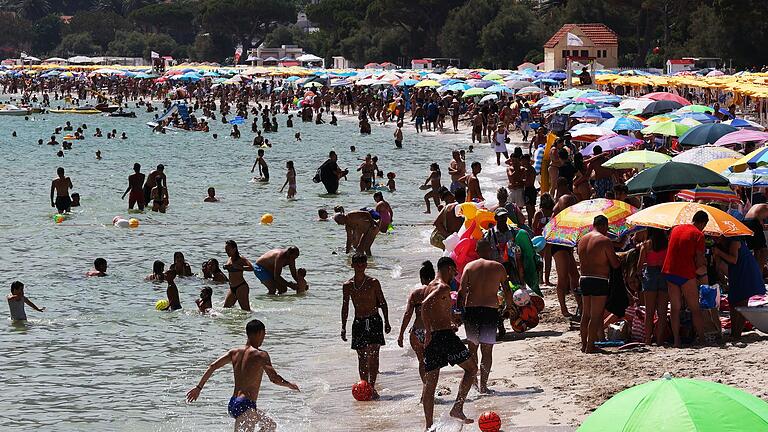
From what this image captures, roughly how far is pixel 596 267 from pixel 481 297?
121cm

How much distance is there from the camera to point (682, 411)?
4.52 meters

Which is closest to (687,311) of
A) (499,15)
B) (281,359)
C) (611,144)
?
(281,359)

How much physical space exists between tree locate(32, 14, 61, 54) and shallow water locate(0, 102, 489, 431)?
115m

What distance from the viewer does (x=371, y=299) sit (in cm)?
957

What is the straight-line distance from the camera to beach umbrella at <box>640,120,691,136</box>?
19.6 metres

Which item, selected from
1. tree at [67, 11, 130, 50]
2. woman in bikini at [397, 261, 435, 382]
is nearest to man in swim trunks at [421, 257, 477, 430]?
woman in bikini at [397, 261, 435, 382]

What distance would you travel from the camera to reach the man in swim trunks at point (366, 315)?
956 cm

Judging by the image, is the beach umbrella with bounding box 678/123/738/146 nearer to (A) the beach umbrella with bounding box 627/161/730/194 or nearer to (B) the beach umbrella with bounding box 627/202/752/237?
(A) the beach umbrella with bounding box 627/161/730/194

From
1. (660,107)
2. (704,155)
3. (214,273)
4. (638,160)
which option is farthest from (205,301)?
(660,107)

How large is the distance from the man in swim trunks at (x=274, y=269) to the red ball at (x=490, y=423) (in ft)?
23.1

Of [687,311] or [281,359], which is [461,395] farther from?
[281,359]

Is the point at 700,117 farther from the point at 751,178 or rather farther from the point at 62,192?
the point at 62,192

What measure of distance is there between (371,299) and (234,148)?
34685 mm

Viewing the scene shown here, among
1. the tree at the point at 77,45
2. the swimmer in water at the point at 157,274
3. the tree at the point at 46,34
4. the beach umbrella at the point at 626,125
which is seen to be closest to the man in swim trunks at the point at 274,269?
the swimmer in water at the point at 157,274
